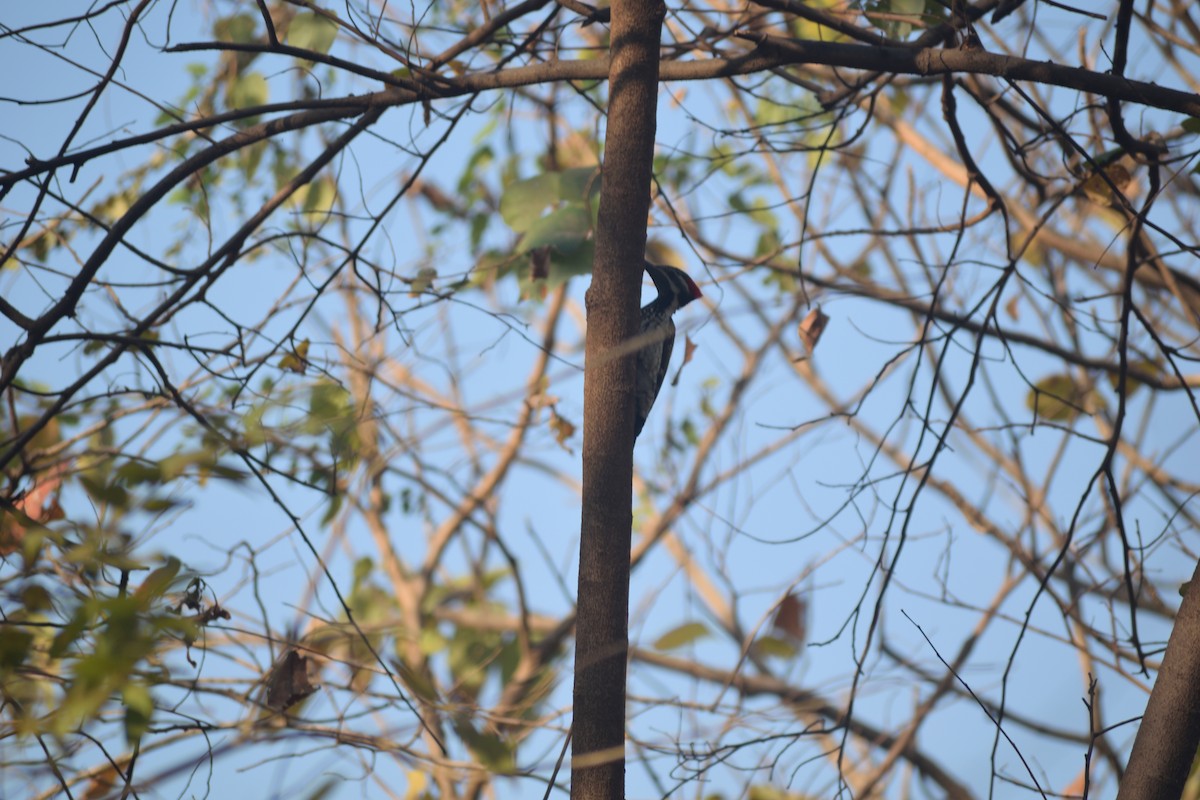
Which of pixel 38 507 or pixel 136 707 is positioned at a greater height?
pixel 38 507

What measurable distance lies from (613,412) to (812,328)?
4.22 ft

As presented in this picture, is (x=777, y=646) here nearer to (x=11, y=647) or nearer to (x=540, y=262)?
(x=540, y=262)

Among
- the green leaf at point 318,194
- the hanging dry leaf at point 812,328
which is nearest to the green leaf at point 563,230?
the hanging dry leaf at point 812,328

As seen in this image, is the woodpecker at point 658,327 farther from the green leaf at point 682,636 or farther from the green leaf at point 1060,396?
the green leaf at point 1060,396

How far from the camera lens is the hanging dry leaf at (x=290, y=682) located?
282 cm

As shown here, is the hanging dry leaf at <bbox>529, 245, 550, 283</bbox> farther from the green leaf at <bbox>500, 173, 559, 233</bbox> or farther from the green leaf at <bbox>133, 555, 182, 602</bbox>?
the green leaf at <bbox>133, 555, 182, 602</bbox>

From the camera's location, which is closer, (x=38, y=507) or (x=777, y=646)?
(x=38, y=507)

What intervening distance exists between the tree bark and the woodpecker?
8.46ft

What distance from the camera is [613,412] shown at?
2119 millimetres

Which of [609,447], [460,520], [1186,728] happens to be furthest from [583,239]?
[460,520]

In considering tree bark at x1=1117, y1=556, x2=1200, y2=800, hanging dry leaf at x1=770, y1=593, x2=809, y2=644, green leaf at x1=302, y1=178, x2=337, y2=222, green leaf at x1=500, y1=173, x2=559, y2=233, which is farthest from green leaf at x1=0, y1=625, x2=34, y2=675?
green leaf at x1=302, y1=178, x2=337, y2=222

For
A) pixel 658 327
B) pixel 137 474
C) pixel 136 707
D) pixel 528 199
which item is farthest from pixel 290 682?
pixel 658 327

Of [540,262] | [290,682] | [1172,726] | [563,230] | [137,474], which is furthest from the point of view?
[540,262]

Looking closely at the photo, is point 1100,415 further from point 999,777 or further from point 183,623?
point 183,623
